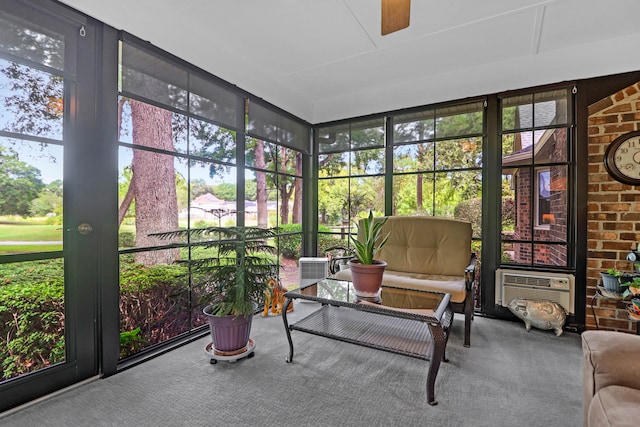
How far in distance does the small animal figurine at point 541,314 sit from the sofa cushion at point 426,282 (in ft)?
1.92

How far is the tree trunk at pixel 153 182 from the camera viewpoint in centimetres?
229

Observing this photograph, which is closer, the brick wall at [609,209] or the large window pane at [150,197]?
the large window pane at [150,197]

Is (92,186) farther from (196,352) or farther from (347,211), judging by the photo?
(347,211)

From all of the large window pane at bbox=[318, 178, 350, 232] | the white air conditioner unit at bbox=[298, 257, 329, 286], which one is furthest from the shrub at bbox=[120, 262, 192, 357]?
the large window pane at bbox=[318, 178, 350, 232]

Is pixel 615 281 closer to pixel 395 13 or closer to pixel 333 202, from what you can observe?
pixel 395 13

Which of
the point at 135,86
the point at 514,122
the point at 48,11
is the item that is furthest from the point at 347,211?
the point at 48,11

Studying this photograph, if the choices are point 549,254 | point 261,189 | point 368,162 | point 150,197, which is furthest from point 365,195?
point 150,197

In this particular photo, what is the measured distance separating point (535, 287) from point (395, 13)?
2784mm

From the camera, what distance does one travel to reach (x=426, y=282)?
260cm

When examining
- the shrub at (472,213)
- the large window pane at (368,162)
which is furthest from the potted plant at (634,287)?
the large window pane at (368,162)

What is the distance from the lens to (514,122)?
9.80 feet

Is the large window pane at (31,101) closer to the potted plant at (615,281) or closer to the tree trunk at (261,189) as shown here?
the tree trunk at (261,189)

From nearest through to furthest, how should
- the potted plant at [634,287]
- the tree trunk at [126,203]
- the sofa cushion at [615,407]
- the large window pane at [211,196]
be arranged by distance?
the sofa cushion at [615,407] → the potted plant at [634,287] → the tree trunk at [126,203] → the large window pane at [211,196]

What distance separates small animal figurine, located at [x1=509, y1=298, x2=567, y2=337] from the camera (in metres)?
2.59
